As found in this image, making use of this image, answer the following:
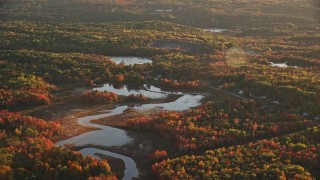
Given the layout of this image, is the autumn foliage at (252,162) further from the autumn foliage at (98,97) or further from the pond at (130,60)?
the pond at (130,60)

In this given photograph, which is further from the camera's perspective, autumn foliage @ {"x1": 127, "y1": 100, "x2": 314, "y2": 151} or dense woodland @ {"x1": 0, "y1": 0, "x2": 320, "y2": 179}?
autumn foliage @ {"x1": 127, "y1": 100, "x2": 314, "y2": 151}

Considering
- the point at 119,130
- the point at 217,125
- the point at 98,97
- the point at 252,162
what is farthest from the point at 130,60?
the point at 252,162

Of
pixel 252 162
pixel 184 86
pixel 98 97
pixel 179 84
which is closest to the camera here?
pixel 252 162

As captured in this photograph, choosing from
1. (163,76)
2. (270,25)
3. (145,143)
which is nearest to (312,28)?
(270,25)

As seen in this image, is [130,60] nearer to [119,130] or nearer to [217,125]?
[119,130]

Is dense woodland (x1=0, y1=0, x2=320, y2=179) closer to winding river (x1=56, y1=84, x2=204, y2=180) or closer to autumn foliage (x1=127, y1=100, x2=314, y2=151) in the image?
autumn foliage (x1=127, y1=100, x2=314, y2=151)

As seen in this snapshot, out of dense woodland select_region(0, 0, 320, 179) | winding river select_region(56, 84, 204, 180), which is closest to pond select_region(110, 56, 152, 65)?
dense woodland select_region(0, 0, 320, 179)

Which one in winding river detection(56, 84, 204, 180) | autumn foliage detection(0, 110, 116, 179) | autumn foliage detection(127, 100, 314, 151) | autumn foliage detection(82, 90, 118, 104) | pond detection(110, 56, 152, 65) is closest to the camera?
autumn foliage detection(0, 110, 116, 179)
